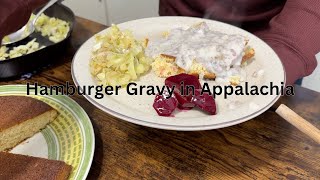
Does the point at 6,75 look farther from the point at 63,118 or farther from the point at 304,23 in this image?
the point at 304,23

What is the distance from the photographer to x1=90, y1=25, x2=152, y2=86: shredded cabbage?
0.80 m

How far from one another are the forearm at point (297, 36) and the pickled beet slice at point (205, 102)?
0.28 meters

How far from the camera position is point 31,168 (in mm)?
679

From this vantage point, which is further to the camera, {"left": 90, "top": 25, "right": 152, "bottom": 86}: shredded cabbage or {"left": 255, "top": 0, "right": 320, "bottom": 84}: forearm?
{"left": 255, "top": 0, "right": 320, "bottom": 84}: forearm

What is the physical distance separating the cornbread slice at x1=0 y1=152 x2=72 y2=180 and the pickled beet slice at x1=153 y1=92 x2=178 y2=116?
0.20 metres

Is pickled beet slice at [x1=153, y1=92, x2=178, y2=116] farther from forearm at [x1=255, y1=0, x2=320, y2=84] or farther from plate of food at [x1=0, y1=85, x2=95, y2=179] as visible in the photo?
forearm at [x1=255, y1=0, x2=320, y2=84]

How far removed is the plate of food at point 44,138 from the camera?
0.68 metres

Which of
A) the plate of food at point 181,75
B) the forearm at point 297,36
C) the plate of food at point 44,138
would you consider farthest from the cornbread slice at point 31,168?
the forearm at point 297,36

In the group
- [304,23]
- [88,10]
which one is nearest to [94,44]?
[304,23]

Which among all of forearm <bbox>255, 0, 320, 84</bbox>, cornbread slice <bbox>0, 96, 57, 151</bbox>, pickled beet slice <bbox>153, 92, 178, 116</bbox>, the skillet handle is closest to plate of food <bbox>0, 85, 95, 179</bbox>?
cornbread slice <bbox>0, 96, 57, 151</bbox>

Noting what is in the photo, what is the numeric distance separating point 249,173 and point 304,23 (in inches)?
18.4

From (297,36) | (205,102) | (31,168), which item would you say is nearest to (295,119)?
(205,102)

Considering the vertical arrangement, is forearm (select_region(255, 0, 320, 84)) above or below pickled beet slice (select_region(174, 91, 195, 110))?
above

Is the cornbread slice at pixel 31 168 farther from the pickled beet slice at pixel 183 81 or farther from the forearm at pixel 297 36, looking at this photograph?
the forearm at pixel 297 36
